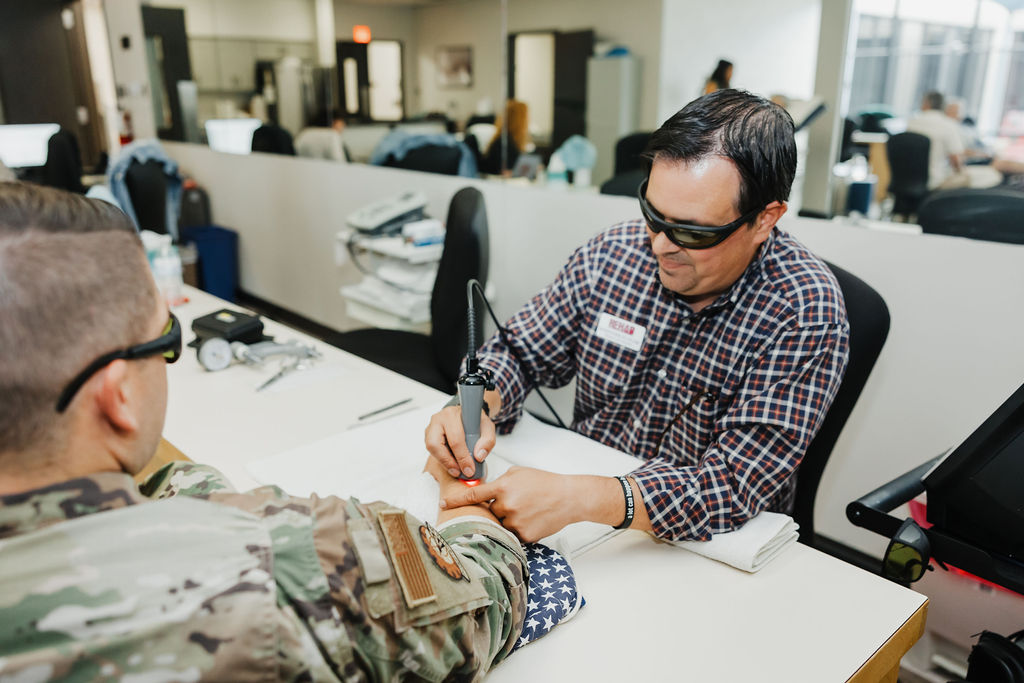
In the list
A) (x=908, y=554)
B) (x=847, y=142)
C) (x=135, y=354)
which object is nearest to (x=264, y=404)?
(x=135, y=354)

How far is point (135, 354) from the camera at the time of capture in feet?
1.97

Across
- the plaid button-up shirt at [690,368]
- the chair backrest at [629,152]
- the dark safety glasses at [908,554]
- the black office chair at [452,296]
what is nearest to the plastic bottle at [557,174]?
the chair backrest at [629,152]

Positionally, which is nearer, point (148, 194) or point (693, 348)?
point (693, 348)

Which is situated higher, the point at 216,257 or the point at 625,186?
the point at 625,186

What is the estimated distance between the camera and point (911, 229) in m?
1.93

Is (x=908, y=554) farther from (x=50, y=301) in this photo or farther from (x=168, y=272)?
(x=168, y=272)

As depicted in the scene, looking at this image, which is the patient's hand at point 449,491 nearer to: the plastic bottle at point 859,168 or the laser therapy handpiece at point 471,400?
the laser therapy handpiece at point 471,400

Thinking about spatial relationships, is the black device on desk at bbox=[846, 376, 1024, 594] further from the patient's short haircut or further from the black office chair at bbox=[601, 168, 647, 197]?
the black office chair at bbox=[601, 168, 647, 197]

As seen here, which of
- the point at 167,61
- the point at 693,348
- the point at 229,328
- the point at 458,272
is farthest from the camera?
the point at 167,61

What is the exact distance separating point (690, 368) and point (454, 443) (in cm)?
49

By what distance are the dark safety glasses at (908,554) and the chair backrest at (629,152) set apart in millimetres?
2627

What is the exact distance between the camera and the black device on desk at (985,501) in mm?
869

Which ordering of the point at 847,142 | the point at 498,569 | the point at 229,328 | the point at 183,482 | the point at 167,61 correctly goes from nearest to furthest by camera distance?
the point at 498,569 → the point at 183,482 → the point at 229,328 → the point at 847,142 → the point at 167,61

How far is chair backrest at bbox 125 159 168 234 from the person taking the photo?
3.59m
